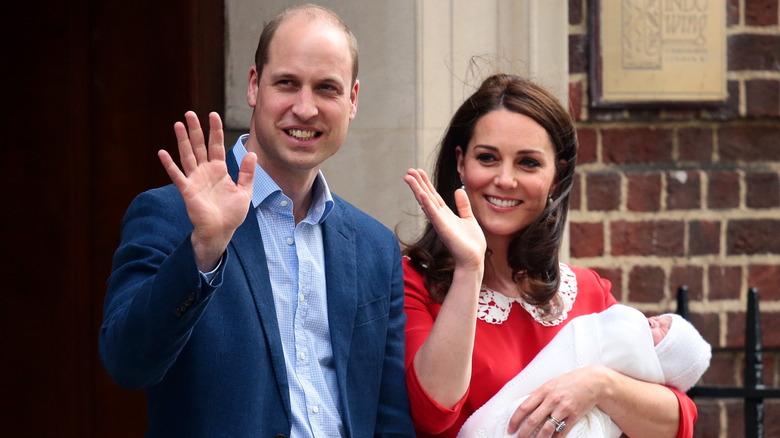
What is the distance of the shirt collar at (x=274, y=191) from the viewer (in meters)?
2.37

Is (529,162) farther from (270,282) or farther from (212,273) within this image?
(212,273)

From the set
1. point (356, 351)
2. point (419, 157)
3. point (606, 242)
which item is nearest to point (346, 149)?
point (419, 157)

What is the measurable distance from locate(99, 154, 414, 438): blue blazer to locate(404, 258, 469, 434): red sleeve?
0.03 m

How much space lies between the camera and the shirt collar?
7.77ft

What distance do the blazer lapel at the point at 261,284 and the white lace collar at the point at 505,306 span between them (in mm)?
800

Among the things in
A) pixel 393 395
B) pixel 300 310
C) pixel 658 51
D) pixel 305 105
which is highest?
pixel 658 51

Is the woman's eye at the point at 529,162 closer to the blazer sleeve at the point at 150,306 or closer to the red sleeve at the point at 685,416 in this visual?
the red sleeve at the point at 685,416

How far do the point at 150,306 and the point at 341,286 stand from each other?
564 millimetres

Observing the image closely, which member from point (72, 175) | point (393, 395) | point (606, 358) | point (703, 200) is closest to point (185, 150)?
point (393, 395)

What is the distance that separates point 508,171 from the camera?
2.89m

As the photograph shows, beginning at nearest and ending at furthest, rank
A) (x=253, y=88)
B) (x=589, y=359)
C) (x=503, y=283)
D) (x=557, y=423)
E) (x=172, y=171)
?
(x=172, y=171), (x=253, y=88), (x=557, y=423), (x=589, y=359), (x=503, y=283)

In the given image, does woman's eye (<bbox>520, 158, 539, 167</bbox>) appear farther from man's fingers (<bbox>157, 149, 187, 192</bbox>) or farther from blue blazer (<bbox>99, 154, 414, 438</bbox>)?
man's fingers (<bbox>157, 149, 187, 192</bbox>)

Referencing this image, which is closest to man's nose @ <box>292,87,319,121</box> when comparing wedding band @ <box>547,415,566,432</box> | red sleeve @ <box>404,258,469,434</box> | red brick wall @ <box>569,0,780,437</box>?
red sleeve @ <box>404,258,469,434</box>

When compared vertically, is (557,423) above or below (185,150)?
below
